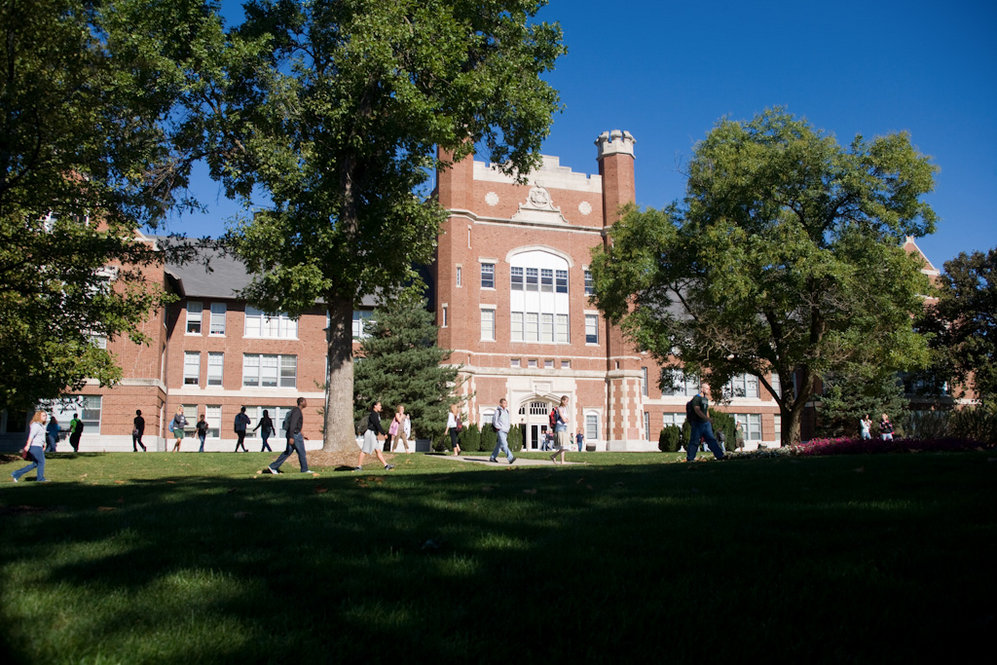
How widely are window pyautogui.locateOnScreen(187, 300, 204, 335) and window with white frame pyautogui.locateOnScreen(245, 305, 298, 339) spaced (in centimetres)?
262

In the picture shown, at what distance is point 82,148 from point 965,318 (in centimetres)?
4588

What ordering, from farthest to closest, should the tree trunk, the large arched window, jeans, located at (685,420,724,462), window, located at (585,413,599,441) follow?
1. the large arched window
2. window, located at (585,413,599,441)
3. the tree trunk
4. jeans, located at (685,420,724,462)

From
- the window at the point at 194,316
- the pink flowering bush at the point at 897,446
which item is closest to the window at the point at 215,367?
the window at the point at 194,316

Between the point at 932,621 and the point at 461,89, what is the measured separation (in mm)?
15864

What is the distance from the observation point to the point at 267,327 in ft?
148

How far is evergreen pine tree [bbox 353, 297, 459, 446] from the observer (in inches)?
1379

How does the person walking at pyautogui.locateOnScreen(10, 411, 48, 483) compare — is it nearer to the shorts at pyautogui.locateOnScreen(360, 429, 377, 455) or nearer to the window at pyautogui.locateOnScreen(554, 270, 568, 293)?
the shorts at pyautogui.locateOnScreen(360, 429, 377, 455)

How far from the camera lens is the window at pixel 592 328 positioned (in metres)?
46.2

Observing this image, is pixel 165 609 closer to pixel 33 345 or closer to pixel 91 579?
pixel 91 579

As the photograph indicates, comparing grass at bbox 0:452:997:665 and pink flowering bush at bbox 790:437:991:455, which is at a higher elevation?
pink flowering bush at bbox 790:437:991:455

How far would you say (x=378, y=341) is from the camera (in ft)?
119

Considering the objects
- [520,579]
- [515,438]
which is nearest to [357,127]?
[520,579]

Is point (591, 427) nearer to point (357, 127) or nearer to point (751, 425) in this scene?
point (751, 425)

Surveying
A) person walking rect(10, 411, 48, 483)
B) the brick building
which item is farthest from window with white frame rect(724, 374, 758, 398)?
person walking rect(10, 411, 48, 483)
